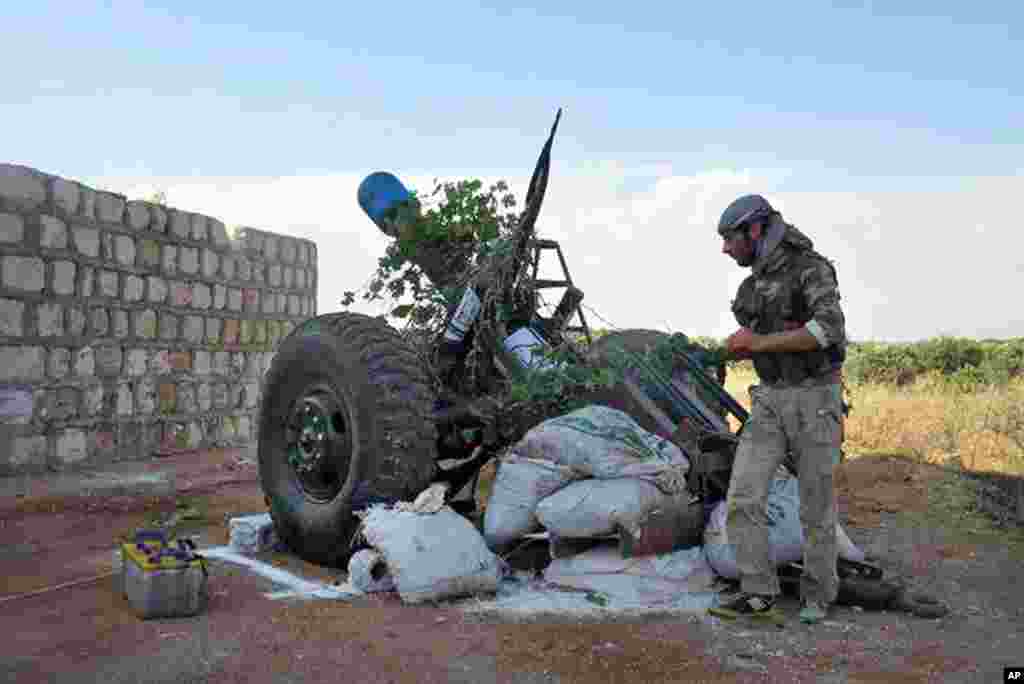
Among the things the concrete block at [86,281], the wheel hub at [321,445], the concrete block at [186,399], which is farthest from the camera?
the concrete block at [186,399]

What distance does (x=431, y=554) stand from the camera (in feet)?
12.3

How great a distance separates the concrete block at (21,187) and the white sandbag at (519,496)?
535 centimetres

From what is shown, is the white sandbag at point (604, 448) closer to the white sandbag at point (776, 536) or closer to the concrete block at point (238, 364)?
the white sandbag at point (776, 536)

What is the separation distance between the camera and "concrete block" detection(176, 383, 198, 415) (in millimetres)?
9383

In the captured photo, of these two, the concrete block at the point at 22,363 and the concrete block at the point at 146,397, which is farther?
the concrete block at the point at 146,397

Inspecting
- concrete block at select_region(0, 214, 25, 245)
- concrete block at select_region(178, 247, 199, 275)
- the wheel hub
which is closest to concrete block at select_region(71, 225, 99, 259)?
concrete block at select_region(0, 214, 25, 245)

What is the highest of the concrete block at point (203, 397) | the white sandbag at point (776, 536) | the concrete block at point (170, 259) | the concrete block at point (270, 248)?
the concrete block at point (270, 248)

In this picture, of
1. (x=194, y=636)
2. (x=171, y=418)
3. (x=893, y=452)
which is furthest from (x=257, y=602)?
(x=893, y=452)

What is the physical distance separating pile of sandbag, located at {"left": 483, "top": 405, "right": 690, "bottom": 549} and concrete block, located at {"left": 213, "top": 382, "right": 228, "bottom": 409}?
6406mm

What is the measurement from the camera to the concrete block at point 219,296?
9.93 metres

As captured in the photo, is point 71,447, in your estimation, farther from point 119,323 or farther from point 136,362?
point 119,323

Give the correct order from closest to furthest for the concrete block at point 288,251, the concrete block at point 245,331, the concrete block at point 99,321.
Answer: the concrete block at point 99,321
the concrete block at point 245,331
the concrete block at point 288,251

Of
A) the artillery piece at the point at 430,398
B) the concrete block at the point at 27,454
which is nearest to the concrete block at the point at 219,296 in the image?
the concrete block at the point at 27,454

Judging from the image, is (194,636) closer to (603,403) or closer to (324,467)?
(324,467)
